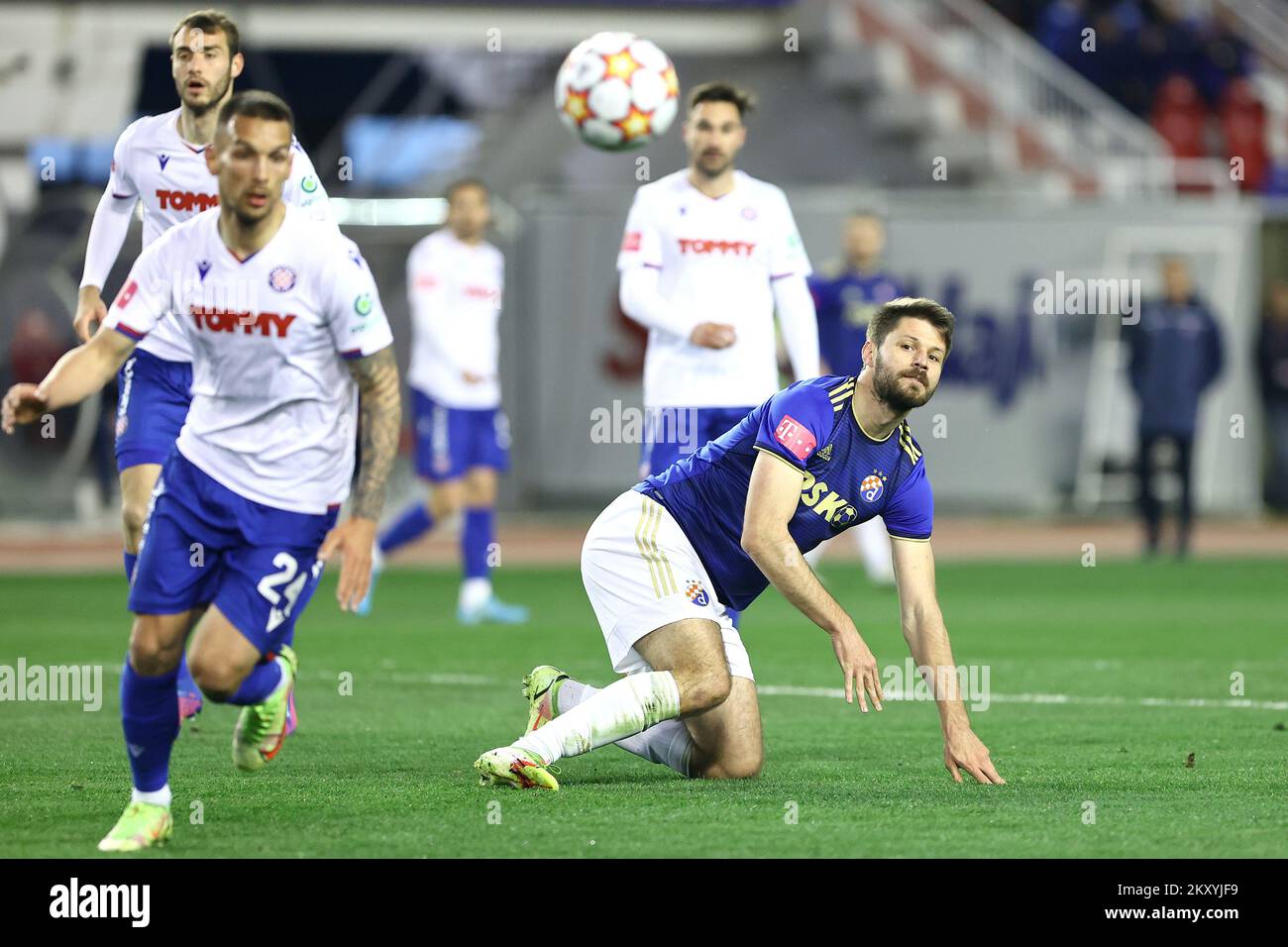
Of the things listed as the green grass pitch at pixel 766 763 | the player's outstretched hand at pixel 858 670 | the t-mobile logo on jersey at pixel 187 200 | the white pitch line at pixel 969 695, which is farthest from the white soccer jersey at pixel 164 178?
the player's outstretched hand at pixel 858 670

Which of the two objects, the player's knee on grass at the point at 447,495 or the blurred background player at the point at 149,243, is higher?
the blurred background player at the point at 149,243

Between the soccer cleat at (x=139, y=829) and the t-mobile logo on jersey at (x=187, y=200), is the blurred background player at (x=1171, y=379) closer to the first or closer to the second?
the t-mobile logo on jersey at (x=187, y=200)

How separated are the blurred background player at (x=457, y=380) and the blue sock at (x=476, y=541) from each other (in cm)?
3

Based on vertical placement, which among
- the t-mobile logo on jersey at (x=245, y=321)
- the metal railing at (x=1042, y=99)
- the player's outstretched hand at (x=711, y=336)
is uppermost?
the metal railing at (x=1042, y=99)

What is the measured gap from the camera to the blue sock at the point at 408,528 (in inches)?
541

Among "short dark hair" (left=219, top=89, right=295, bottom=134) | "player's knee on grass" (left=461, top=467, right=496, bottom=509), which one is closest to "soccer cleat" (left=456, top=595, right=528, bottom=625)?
"player's knee on grass" (left=461, top=467, right=496, bottom=509)

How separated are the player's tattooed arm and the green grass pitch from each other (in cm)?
99

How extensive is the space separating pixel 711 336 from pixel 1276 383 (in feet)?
47.0

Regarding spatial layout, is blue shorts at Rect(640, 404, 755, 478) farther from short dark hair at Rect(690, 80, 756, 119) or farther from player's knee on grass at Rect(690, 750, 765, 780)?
player's knee on grass at Rect(690, 750, 765, 780)

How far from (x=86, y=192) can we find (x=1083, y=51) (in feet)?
42.1

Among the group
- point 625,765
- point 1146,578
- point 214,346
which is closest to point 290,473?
point 214,346

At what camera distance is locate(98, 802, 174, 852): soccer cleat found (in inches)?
226

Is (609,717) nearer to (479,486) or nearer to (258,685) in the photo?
(258,685)

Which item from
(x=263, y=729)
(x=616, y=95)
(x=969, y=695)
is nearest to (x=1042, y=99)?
(x=616, y=95)
